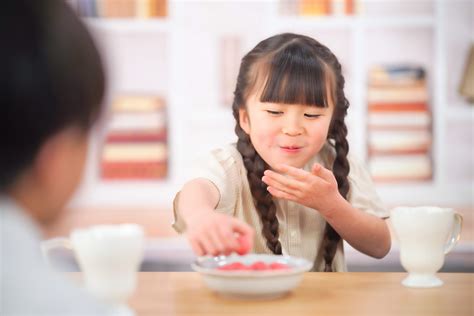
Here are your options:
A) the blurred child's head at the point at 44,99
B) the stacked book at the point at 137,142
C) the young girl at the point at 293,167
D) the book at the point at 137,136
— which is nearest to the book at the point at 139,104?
the stacked book at the point at 137,142

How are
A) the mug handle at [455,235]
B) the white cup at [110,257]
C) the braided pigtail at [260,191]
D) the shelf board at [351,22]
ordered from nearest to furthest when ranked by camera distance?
the white cup at [110,257] < the mug handle at [455,235] < the braided pigtail at [260,191] < the shelf board at [351,22]

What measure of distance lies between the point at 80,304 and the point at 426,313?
535mm

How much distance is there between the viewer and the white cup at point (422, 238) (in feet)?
3.67

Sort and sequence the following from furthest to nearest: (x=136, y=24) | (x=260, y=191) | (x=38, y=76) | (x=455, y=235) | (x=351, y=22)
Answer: (x=136, y=24) < (x=351, y=22) < (x=260, y=191) < (x=455, y=235) < (x=38, y=76)

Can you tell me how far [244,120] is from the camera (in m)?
1.59

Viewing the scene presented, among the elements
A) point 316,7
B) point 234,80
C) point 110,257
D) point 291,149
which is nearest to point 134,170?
point 234,80

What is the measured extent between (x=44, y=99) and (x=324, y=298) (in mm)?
574

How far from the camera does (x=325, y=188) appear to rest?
52.1 inches

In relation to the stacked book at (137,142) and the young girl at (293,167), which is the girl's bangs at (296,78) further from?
the stacked book at (137,142)

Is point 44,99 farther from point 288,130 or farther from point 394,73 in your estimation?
point 394,73

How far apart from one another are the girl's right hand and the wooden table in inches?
2.7

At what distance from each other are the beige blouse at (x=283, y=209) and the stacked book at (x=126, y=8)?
2.35 meters

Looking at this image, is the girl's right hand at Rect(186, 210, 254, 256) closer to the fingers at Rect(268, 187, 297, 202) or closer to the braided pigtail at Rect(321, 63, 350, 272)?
the fingers at Rect(268, 187, 297, 202)

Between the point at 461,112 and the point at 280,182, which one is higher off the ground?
the point at 280,182
